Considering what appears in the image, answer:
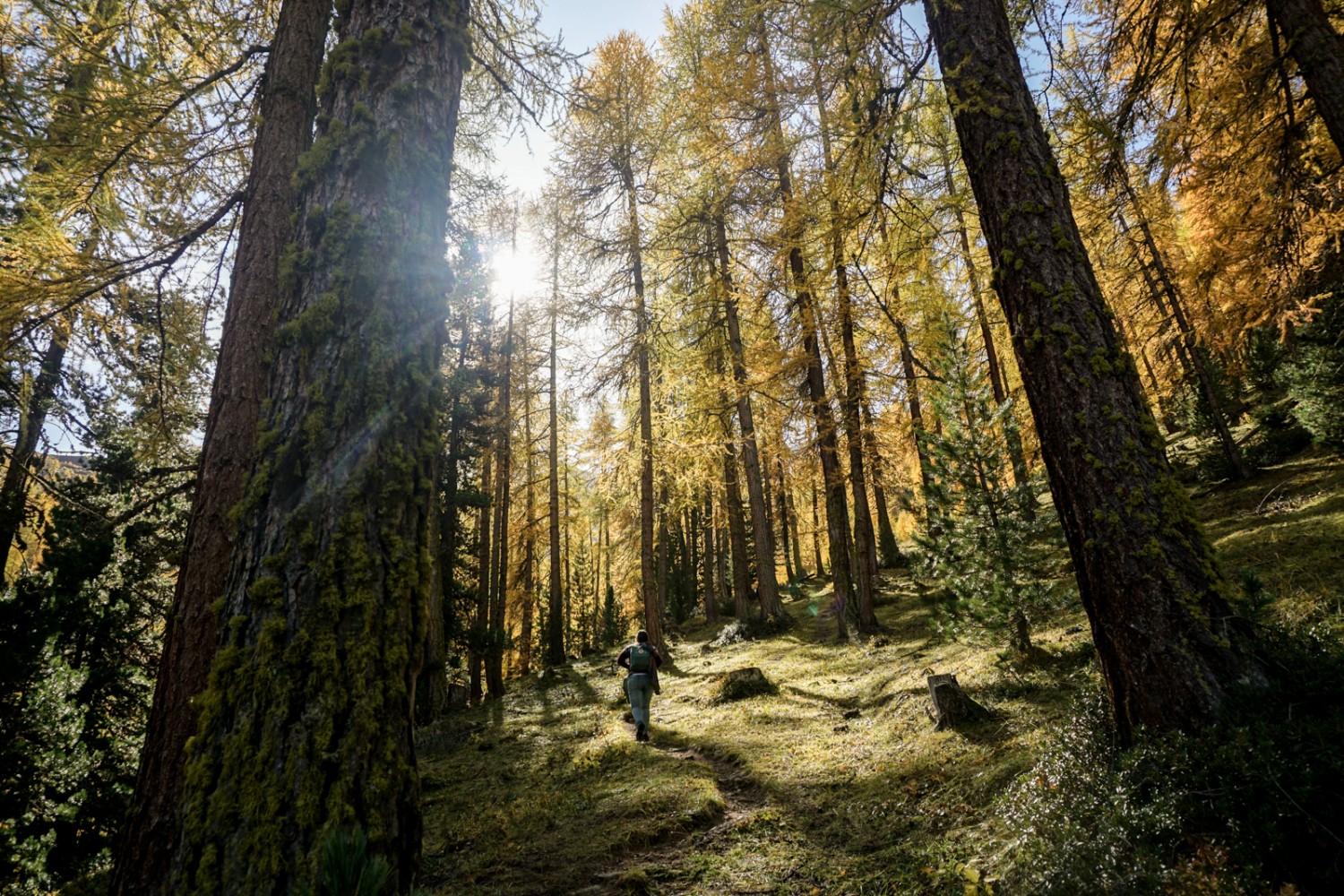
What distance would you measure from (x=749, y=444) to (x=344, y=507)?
11.6 meters

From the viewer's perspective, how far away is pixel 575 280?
47.7 ft

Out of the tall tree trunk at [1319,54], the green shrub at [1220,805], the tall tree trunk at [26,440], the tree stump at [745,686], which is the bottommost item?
the tree stump at [745,686]

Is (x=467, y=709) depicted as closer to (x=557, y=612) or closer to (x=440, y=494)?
(x=557, y=612)

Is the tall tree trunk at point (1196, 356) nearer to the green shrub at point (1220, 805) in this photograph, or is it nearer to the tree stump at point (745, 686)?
the tree stump at point (745, 686)

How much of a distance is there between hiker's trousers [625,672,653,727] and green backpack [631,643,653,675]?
72mm

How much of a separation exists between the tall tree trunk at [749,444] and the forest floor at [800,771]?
3.36 meters

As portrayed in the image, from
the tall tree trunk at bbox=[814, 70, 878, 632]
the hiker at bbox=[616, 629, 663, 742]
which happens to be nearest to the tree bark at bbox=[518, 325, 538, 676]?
the hiker at bbox=[616, 629, 663, 742]

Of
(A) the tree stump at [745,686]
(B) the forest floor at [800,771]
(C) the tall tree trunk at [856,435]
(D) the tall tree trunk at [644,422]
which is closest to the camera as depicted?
(B) the forest floor at [800,771]

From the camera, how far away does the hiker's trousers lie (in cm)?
782

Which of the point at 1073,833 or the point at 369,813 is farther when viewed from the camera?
the point at 1073,833

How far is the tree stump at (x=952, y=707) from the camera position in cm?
529

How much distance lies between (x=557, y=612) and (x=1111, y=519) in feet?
47.0

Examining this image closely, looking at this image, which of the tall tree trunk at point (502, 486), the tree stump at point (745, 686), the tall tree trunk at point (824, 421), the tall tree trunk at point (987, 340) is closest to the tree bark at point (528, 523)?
the tall tree trunk at point (502, 486)

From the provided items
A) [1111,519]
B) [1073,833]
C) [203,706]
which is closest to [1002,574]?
[1111,519]
